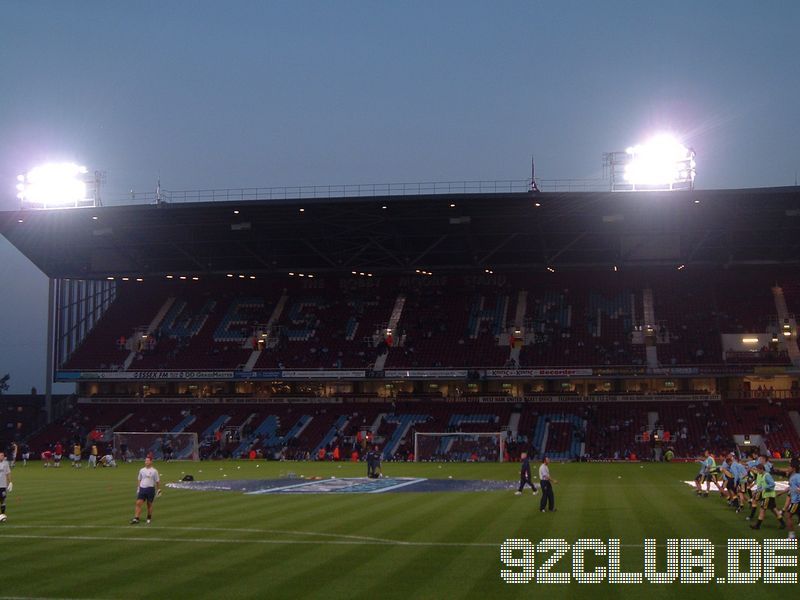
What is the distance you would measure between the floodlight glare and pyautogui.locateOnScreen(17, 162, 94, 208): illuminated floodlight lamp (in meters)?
39.7

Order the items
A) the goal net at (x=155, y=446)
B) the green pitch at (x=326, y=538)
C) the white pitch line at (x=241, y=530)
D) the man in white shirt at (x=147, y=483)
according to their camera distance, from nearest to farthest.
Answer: the green pitch at (x=326, y=538)
the white pitch line at (x=241, y=530)
the man in white shirt at (x=147, y=483)
the goal net at (x=155, y=446)

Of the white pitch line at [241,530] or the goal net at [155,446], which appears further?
the goal net at [155,446]

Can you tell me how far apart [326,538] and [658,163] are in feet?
160

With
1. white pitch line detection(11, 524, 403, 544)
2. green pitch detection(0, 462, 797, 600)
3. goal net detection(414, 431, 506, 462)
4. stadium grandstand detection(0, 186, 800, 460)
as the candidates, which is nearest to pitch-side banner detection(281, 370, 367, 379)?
stadium grandstand detection(0, 186, 800, 460)

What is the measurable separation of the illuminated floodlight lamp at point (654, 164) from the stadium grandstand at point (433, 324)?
2.20m

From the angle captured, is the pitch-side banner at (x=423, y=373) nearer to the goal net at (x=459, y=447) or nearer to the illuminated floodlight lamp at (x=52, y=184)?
the goal net at (x=459, y=447)

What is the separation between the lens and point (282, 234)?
71.8 metres

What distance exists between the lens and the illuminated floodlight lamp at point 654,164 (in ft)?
212

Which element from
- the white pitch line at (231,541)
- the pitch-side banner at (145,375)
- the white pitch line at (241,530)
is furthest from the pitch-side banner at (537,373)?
the white pitch line at (231,541)

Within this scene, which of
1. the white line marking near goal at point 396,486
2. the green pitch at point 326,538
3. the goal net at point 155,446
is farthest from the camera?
the goal net at point 155,446

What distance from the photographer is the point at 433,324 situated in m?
77.5

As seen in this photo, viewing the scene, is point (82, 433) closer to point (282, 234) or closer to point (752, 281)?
point (282, 234)

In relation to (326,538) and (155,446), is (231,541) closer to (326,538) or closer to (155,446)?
(326,538)

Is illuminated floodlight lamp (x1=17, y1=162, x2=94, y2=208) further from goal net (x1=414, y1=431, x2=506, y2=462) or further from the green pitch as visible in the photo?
the green pitch
